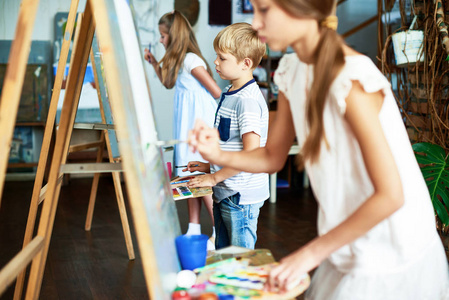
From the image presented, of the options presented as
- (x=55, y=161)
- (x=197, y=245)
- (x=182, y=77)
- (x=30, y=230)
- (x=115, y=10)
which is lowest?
(x=30, y=230)

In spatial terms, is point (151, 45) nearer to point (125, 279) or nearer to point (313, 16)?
point (125, 279)

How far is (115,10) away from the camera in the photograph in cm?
101

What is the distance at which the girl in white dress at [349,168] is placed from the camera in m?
0.87

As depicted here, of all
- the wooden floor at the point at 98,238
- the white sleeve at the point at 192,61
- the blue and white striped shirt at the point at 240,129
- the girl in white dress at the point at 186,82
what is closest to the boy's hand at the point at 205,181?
the blue and white striped shirt at the point at 240,129

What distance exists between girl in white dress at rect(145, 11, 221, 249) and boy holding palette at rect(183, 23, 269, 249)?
932 millimetres

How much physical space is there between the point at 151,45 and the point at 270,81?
1.36 metres

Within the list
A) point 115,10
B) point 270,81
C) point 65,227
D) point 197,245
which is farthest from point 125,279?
point 270,81

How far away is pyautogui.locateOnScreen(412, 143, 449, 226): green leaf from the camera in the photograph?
8.05 feet

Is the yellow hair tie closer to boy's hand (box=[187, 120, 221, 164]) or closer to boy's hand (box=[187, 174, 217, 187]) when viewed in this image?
boy's hand (box=[187, 120, 221, 164])

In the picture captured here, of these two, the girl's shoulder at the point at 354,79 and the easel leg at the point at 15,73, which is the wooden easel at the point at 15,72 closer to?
the easel leg at the point at 15,73

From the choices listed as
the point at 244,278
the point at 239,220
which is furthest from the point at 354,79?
the point at 239,220

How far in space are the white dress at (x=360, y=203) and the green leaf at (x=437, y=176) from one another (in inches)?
61.7

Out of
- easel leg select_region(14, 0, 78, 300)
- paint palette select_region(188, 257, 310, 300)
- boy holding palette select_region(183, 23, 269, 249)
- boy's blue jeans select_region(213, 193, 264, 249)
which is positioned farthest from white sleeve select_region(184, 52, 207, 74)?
paint palette select_region(188, 257, 310, 300)

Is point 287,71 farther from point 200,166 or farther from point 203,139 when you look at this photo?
point 200,166
